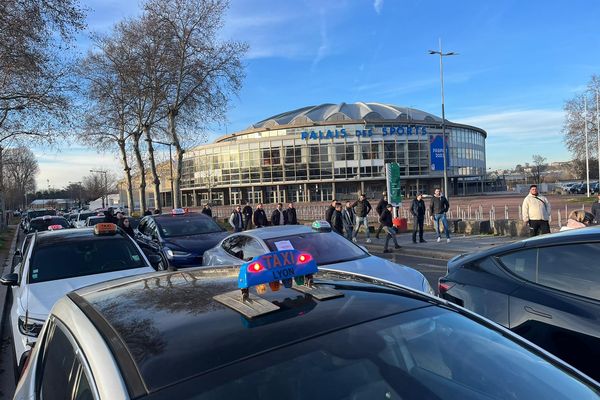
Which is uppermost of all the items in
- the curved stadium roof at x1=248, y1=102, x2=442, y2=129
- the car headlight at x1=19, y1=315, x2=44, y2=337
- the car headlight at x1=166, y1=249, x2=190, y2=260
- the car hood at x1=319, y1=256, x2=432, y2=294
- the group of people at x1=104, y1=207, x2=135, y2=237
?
the curved stadium roof at x1=248, y1=102, x2=442, y2=129

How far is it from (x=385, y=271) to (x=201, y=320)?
4.45 m

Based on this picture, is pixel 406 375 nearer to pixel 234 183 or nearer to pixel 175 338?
pixel 175 338

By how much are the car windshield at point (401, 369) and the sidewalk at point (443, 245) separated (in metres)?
11.7

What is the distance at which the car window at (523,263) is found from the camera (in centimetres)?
373

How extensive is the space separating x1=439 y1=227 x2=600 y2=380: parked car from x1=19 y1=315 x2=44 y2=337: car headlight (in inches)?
160

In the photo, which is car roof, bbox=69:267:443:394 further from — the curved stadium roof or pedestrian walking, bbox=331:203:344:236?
the curved stadium roof

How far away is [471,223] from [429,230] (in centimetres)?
242

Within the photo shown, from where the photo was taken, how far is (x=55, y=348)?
7.29 ft

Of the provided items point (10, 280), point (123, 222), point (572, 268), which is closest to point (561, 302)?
point (572, 268)

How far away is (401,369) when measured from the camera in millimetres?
1729

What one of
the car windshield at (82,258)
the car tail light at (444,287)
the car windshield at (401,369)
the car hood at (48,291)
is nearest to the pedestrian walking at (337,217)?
the car windshield at (82,258)

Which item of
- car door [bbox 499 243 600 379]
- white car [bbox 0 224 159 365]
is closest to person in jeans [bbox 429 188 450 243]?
white car [bbox 0 224 159 365]

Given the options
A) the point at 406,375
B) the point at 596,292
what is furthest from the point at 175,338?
the point at 596,292

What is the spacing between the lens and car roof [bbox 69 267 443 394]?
1.53 m
